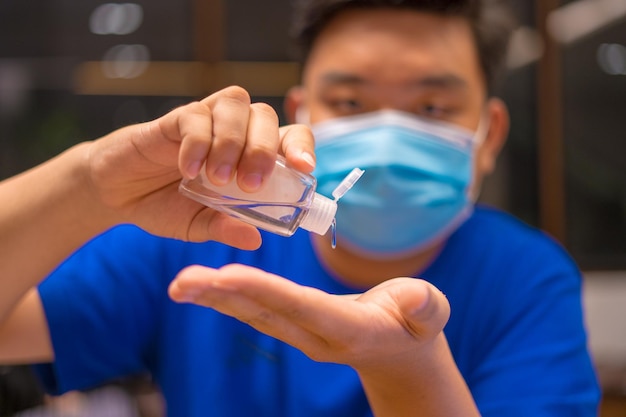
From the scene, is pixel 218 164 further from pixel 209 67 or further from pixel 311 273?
pixel 209 67

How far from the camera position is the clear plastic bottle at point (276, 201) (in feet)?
1.72

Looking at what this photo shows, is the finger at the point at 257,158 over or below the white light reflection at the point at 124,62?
over

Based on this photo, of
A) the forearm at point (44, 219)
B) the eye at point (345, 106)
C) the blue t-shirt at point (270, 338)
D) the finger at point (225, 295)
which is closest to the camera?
the finger at point (225, 295)

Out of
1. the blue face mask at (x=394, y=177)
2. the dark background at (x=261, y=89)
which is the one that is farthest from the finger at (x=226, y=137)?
the dark background at (x=261, y=89)

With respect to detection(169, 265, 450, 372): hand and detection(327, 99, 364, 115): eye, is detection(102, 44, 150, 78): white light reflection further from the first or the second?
detection(169, 265, 450, 372): hand

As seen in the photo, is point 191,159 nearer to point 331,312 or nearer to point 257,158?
point 257,158

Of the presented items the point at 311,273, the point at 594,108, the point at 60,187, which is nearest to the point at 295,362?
the point at 311,273

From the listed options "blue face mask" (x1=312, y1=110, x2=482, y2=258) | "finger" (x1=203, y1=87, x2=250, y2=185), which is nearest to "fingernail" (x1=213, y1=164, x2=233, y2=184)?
"finger" (x1=203, y1=87, x2=250, y2=185)

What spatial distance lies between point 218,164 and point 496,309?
50 centimetres

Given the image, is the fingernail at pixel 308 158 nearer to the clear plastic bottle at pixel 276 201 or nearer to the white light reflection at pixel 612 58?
the clear plastic bottle at pixel 276 201

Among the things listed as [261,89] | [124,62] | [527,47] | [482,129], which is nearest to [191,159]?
[482,129]

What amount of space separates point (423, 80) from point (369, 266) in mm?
268

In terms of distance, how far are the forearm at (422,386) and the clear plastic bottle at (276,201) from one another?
0.13 meters

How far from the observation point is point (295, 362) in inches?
33.9
